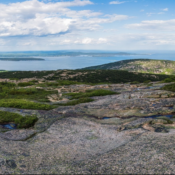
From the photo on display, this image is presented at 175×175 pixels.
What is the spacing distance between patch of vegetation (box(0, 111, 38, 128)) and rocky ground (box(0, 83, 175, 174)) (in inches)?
45.2

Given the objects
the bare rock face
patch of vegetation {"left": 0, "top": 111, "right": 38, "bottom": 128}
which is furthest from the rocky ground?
patch of vegetation {"left": 0, "top": 111, "right": 38, "bottom": 128}

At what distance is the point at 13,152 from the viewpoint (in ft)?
51.5

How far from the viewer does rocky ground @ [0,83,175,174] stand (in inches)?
510

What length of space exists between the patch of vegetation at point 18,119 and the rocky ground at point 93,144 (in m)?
1.15

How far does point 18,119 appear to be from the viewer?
25.8 metres

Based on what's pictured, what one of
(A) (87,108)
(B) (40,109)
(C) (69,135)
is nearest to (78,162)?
(C) (69,135)

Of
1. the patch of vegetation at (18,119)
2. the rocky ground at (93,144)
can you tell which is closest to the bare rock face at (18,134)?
the rocky ground at (93,144)

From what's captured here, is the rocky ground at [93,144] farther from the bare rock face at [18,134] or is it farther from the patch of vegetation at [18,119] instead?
the patch of vegetation at [18,119]

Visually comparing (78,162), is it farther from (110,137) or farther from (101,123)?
(101,123)

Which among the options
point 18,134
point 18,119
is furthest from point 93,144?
point 18,119

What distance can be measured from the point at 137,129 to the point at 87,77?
327 feet

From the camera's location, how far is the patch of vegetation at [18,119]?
80.1 ft

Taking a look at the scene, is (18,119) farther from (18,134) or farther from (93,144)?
(93,144)

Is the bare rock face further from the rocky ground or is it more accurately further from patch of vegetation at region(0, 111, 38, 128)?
patch of vegetation at region(0, 111, 38, 128)
